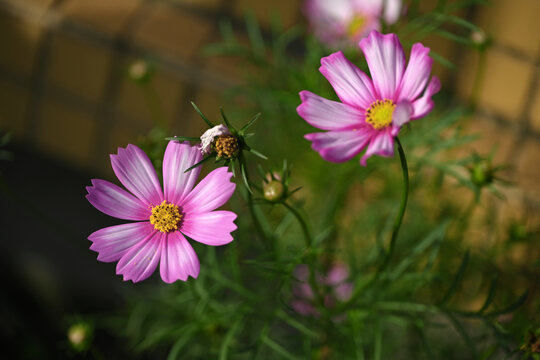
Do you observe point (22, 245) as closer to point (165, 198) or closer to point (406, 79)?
point (165, 198)

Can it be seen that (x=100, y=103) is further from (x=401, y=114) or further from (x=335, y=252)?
(x=401, y=114)

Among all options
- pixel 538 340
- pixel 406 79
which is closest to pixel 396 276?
pixel 538 340

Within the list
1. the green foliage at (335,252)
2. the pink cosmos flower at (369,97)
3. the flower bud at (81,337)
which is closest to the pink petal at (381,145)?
the pink cosmos flower at (369,97)

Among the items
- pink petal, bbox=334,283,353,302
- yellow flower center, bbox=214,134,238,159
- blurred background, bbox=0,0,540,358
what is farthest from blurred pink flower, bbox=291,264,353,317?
yellow flower center, bbox=214,134,238,159

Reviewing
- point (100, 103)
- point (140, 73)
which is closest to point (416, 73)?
point (140, 73)

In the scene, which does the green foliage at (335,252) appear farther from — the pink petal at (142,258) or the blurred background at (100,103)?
the pink petal at (142,258)

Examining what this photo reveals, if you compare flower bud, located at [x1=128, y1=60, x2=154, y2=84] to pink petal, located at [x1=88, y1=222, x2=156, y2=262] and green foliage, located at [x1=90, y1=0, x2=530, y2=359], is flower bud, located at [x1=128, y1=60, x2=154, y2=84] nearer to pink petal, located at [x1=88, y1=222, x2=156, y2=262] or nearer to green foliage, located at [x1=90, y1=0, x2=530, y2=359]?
green foliage, located at [x1=90, y1=0, x2=530, y2=359]
